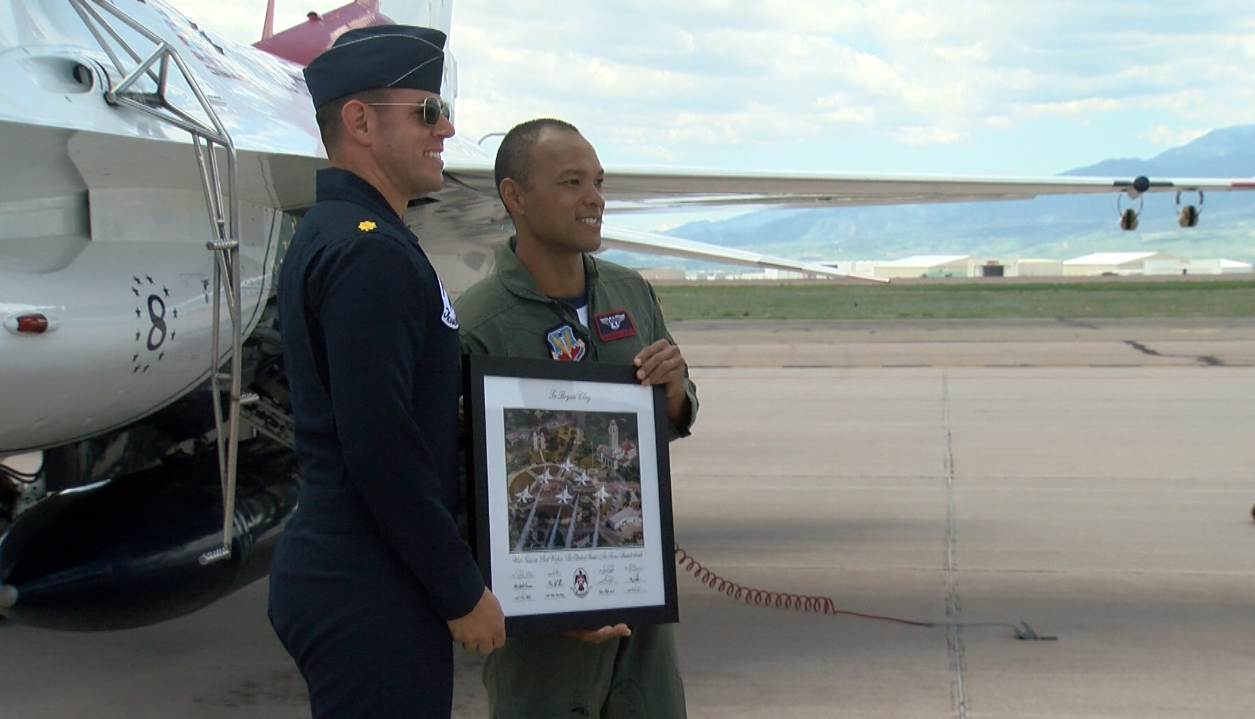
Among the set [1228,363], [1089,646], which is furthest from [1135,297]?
[1089,646]

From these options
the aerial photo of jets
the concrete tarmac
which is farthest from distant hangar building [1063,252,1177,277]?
the aerial photo of jets

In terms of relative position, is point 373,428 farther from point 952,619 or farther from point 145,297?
point 952,619

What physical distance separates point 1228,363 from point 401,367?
2039 cm

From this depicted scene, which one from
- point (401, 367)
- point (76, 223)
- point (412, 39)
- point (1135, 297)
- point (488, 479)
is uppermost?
point (412, 39)

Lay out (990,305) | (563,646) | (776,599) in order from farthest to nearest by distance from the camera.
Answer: (990,305) < (776,599) < (563,646)

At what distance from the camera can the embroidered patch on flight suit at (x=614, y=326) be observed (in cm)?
291

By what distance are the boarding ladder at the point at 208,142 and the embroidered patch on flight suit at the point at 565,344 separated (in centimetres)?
109

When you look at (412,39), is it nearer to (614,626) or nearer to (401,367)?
(401,367)

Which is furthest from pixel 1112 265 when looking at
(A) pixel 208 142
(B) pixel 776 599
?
(A) pixel 208 142

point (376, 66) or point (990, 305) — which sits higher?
point (376, 66)

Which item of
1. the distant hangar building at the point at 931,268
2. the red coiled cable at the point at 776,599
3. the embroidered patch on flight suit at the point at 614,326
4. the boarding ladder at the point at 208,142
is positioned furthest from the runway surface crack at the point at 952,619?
the distant hangar building at the point at 931,268

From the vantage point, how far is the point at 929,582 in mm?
6918

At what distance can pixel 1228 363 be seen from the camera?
1997 cm

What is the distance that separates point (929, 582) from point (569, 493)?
4.71 metres
